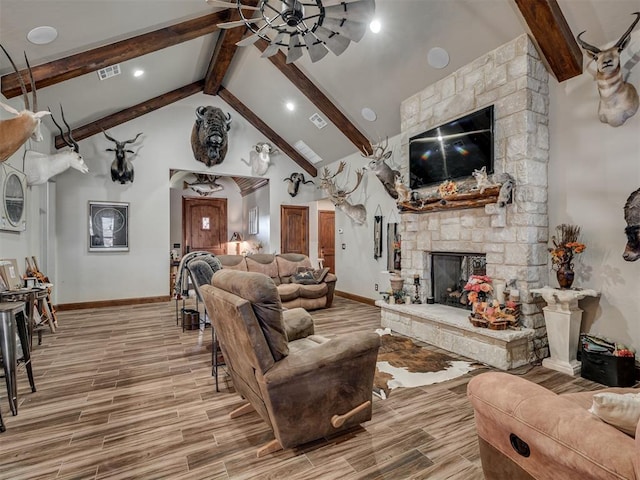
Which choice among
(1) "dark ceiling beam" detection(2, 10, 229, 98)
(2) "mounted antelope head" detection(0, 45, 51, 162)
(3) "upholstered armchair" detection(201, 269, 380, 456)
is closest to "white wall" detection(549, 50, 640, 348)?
(3) "upholstered armchair" detection(201, 269, 380, 456)

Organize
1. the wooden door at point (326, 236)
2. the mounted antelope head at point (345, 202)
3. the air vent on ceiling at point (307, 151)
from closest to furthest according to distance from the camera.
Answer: the mounted antelope head at point (345, 202)
the air vent on ceiling at point (307, 151)
the wooden door at point (326, 236)

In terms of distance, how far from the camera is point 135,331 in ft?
15.9

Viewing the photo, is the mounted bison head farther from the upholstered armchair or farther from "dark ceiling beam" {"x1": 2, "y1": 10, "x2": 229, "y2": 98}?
the upholstered armchair

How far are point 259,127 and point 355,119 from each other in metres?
2.85

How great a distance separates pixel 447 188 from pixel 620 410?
136 inches

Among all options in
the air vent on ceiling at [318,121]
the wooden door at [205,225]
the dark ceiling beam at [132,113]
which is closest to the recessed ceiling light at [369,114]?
the air vent on ceiling at [318,121]

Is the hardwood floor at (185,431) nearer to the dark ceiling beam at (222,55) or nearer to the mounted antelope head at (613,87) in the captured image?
the mounted antelope head at (613,87)

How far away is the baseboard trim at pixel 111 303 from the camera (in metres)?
6.27

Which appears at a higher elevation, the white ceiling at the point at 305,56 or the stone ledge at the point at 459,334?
the white ceiling at the point at 305,56

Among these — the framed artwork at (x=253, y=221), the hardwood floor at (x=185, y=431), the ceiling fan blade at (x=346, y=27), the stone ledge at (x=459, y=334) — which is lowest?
the hardwood floor at (x=185, y=431)

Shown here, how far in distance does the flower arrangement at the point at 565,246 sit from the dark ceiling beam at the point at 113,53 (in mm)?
5228

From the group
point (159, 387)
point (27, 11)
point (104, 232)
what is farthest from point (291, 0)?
point (104, 232)

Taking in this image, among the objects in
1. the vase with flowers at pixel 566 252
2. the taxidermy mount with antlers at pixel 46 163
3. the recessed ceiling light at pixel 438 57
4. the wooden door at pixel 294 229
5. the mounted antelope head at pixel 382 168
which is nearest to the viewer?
the vase with flowers at pixel 566 252

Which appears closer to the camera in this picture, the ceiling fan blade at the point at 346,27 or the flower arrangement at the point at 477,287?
the ceiling fan blade at the point at 346,27
